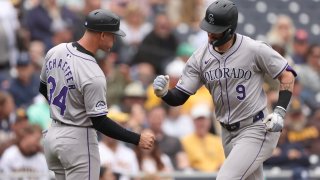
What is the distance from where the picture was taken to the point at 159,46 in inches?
622

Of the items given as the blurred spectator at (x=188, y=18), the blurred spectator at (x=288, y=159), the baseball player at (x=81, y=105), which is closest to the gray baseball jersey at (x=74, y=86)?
the baseball player at (x=81, y=105)

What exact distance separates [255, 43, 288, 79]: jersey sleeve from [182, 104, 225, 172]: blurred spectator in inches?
160

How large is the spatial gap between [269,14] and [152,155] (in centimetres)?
579

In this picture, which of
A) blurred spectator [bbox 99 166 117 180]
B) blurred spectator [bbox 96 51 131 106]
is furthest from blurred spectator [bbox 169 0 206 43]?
blurred spectator [bbox 99 166 117 180]

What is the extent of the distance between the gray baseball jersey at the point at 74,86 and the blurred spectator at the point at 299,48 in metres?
7.87

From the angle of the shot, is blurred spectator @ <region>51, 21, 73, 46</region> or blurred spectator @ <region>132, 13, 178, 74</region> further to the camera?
blurred spectator @ <region>132, 13, 178, 74</region>

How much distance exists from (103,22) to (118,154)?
3769mm

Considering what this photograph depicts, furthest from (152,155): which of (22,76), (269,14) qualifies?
(269,14)

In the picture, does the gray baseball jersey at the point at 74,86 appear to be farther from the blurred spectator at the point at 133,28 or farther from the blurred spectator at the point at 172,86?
the blurred spectator at the point at 133,28

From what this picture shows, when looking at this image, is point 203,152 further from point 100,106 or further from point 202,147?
point 100,106

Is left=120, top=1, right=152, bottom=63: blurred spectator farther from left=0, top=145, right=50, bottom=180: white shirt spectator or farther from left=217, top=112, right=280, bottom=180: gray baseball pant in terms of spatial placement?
left=217, top=112, right=280, bottom=180: gray baseball pant

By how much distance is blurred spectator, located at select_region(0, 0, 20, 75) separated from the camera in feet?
47.7

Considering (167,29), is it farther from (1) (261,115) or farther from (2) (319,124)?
(1) (261,115)

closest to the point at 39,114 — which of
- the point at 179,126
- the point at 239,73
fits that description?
the point at 179,126
